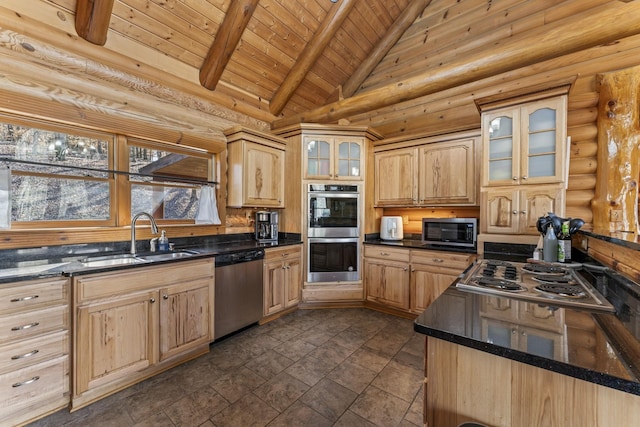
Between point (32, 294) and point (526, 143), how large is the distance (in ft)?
12.9

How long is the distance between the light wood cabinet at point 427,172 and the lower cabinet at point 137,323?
2466 millimetres

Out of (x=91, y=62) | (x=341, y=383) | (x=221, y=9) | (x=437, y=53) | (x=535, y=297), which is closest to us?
(x=535, y=297)

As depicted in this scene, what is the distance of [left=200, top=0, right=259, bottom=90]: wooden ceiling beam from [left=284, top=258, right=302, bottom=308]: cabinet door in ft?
7.92

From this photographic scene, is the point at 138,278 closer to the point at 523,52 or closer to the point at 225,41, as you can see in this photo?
the point at 225,41

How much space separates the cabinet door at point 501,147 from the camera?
2504mm

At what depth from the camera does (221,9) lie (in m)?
2.78

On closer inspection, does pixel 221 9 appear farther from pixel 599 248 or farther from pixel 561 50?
pixel 599 248

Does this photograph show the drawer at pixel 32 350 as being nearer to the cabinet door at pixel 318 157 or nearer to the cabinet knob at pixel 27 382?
the cabinet knob at pixel 27 382

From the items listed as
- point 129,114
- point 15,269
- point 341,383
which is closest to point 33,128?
point 129,114

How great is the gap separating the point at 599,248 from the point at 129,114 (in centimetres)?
404

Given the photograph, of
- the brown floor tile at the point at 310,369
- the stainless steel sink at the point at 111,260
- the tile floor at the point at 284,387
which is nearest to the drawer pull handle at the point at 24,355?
the tile floor at the point at 284,387

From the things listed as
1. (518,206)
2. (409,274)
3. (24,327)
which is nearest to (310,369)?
(409,274)

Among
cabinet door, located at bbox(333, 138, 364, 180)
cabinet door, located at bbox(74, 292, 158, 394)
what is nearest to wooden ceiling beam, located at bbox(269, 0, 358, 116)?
cabinet door, located at bbox(333, 138, 364, 180)

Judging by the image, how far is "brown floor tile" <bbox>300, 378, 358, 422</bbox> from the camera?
68.5 inches
